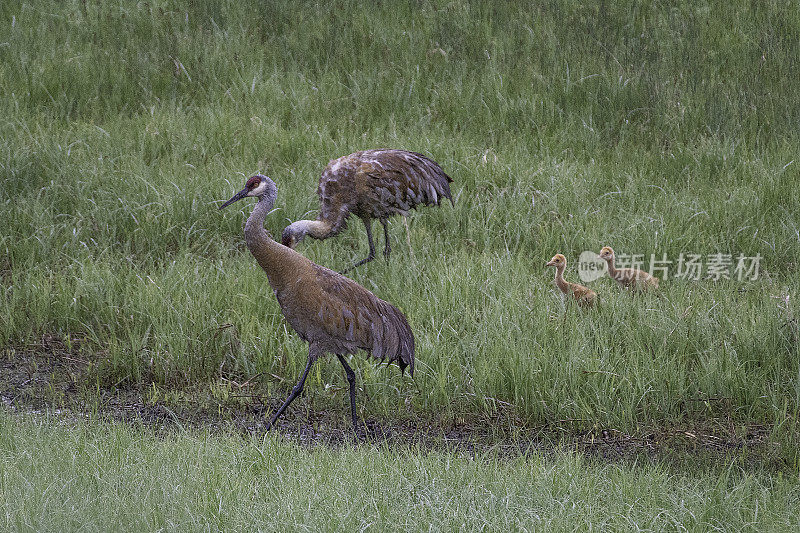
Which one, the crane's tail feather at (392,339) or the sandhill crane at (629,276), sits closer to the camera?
the crane's tail feather at (392,339)

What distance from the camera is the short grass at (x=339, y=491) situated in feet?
10.6

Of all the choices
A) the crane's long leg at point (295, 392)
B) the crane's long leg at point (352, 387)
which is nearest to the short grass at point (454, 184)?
the crane's long leg at point (352, 387)

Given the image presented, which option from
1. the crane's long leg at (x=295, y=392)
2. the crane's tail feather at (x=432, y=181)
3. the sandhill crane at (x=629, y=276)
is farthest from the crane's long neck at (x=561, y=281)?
the crane's long leg at (x=295, y=392)

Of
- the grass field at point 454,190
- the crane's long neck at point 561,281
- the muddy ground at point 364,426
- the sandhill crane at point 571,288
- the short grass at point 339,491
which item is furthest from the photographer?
the crane's long neck at point 561,281

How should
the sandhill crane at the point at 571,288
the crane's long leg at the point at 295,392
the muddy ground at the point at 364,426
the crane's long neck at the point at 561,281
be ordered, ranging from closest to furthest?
the muddy ground at the point at 364,426 → the crane's long leg at the point at 295,392 → the sandhill crane at the point at 571,288 → the crane's long neck at the point at 561,281

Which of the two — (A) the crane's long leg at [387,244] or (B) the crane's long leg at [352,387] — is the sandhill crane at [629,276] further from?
(B) the crane's long leg at [352,387]

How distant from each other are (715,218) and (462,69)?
3064 mm

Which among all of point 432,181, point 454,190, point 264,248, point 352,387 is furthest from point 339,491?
point 454,190

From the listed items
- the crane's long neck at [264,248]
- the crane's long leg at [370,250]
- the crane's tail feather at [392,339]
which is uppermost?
the crane's long neck at [264,248]

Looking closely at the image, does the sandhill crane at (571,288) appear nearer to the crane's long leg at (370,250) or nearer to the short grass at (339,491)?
the crane's long leg at (370,250)

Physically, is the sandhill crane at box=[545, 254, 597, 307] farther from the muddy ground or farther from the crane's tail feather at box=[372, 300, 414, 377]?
Result: the crane's tail feather at box=[372, 300, 414, 377]

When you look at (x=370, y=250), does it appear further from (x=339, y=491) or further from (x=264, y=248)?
(x=339, y=491)

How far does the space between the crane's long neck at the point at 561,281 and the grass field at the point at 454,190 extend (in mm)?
154

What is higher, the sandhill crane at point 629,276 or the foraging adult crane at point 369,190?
the foraging adult crane at point 369,190
